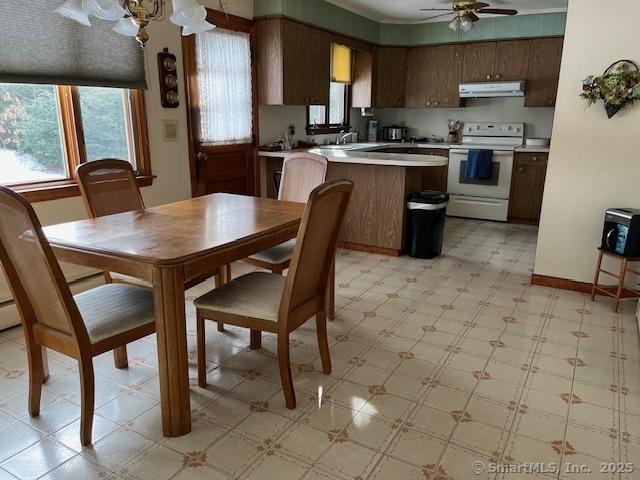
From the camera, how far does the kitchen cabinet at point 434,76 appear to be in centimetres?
604

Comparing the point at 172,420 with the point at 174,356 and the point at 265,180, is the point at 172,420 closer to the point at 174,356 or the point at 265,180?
the point at 174,356

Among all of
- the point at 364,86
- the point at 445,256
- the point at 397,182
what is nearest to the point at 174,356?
the point at 397,182

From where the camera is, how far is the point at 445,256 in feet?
14.4

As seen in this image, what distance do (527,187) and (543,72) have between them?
1.37 meters

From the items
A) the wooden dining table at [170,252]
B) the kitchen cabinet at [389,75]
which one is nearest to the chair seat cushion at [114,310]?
the wooden dining table at [170,252]

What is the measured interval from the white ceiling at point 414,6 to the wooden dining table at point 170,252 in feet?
12.2

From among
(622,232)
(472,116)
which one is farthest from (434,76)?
(622,232)

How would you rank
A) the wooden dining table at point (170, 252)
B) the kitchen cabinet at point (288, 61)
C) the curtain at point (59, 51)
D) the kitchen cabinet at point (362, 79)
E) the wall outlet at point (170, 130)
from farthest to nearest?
the kitchen cabinet at point (362, 79) → the kitchen cabinet at point (288, 61) → the wall outlet at point (170, 130) → the curtain at point (59, 51) → the wooden dining table at point (170, 252)

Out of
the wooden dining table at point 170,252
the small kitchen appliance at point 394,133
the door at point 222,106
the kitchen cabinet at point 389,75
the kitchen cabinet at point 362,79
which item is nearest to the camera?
the wooden dining table at point 170,252

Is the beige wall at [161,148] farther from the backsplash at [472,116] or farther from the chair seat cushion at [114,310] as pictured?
the backsplash at [472,116]

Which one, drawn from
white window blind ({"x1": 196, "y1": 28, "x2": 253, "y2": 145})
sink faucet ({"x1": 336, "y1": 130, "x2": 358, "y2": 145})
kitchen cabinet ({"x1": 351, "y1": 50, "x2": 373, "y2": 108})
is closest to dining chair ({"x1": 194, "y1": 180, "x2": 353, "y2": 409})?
white window blind ({"x1": 196, "y1": 28, "x2": 253, "y2": 145})

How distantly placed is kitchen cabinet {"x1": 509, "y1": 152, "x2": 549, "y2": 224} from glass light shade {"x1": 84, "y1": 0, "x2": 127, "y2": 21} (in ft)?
15.8

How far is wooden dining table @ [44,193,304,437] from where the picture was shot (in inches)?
67.8

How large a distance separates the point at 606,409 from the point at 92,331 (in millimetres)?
2205
